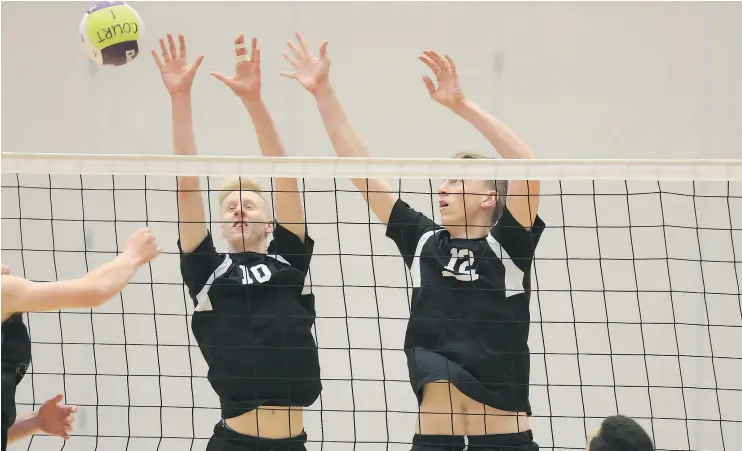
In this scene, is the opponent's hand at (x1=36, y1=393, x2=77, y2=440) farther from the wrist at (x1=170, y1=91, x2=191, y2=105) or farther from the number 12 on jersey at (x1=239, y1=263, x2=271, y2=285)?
the wrist at (x1=170, y1=91, x2=191, y2=105)

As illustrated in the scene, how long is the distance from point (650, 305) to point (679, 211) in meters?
0.54

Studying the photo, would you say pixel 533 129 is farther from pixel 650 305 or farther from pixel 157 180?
pixel 157 180

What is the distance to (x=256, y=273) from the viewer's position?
11.7 feet

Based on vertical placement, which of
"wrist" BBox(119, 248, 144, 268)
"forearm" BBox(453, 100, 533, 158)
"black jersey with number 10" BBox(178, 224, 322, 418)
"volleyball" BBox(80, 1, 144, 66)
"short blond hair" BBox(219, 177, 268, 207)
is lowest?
"black jersey with number 10" BBox(178, 224, 322, 418)

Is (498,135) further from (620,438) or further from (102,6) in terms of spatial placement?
(102,6)

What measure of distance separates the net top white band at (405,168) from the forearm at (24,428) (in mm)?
882

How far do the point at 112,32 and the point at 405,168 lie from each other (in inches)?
50.8

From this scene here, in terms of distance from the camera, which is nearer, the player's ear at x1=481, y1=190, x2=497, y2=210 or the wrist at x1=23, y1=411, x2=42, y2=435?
the wrist at x1=23, y1=411, x2=42, y2=435

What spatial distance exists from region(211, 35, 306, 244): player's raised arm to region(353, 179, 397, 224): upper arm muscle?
0.27 metres

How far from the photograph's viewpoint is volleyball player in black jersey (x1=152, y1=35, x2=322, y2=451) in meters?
3.48

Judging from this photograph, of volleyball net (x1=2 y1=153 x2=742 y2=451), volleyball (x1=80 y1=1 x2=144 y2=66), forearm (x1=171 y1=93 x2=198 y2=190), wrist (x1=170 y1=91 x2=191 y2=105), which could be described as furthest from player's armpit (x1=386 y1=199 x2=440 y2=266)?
volleyball net (x1=2 y1=153 x2=742 y2=451)

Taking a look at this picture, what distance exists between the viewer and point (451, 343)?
3334mm

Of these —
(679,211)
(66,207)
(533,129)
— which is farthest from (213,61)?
Answer: (679,211)

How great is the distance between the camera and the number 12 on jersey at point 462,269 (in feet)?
11.1
